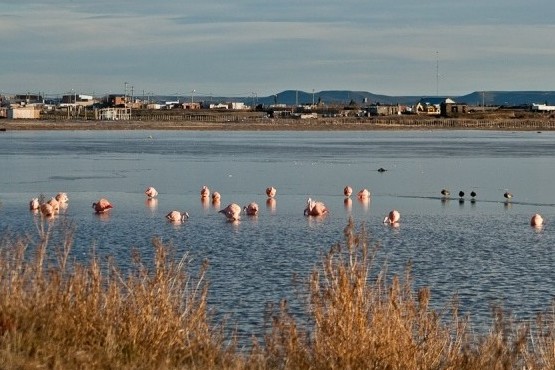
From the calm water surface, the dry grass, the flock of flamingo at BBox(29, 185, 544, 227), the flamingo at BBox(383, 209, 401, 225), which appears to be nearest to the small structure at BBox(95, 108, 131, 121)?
the calm water surface

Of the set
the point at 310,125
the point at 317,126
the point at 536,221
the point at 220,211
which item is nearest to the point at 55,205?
the point at 220,211

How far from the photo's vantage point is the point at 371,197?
31984 mm

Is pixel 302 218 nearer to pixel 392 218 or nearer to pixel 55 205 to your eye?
pixel 392 218

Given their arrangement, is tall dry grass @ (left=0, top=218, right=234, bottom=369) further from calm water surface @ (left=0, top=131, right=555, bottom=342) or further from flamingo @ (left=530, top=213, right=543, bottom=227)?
flamingo @ (left=530, top=213, right=543, bottom=227)

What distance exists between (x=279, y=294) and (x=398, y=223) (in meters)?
10.1

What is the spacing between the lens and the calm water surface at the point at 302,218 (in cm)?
1633

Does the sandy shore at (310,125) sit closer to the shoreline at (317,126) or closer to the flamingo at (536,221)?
the shoreline at (317,126)

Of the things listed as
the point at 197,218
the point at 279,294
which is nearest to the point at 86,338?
the point at 279,294

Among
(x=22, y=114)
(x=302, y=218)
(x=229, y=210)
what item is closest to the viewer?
(x=229, y=210)

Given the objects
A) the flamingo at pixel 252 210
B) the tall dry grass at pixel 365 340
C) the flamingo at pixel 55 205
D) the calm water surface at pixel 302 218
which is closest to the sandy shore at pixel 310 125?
the calm water surface at pixel 302 218

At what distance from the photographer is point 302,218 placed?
25.9 meters

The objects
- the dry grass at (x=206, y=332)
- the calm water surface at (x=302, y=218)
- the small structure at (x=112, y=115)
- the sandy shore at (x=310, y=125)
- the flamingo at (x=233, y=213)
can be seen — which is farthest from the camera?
the small structure at (x=112, y=115)

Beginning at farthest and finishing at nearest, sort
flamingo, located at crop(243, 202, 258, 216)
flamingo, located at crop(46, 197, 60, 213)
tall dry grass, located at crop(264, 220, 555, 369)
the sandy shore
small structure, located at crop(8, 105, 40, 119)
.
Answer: small structure, located at crop(8, 105, 40, 119) < the sandy shore < flamingo, located at crop(243, 202, 258, 216) < flamingo, located at crop(46, 197, 60, 213) < tall dry grass, located at crop(264, 220, 555, 369)

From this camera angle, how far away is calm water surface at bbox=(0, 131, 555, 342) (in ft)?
53.6
